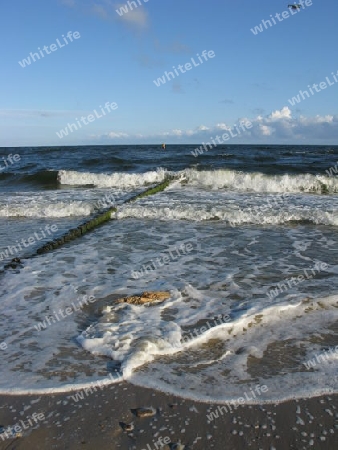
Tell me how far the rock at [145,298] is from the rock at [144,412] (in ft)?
6.71

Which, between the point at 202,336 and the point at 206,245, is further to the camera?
the point at 206,245

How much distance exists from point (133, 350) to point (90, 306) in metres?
1.39

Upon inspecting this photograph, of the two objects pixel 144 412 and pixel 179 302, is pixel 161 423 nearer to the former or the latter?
pixel 144 412

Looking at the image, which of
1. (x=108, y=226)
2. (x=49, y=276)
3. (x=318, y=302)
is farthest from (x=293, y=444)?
(x=108, y=226)

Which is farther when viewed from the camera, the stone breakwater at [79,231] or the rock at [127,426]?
the stone breakwater at [79,231]

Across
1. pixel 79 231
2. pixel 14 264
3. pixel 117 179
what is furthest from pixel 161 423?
pixel 117 179

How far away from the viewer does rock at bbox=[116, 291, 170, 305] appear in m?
4.81

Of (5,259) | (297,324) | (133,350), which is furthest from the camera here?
(5,259)

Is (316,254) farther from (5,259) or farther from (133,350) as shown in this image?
(5,259)

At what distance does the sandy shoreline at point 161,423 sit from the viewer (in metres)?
2.45

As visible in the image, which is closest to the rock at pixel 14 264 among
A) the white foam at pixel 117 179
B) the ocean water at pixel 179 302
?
the ocean water at pixel 179 302

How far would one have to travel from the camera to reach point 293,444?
243 centimetres

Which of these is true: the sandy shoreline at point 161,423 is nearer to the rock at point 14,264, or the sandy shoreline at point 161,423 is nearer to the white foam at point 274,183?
the rock at point 14,264

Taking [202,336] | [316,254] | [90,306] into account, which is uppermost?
[90,306]
